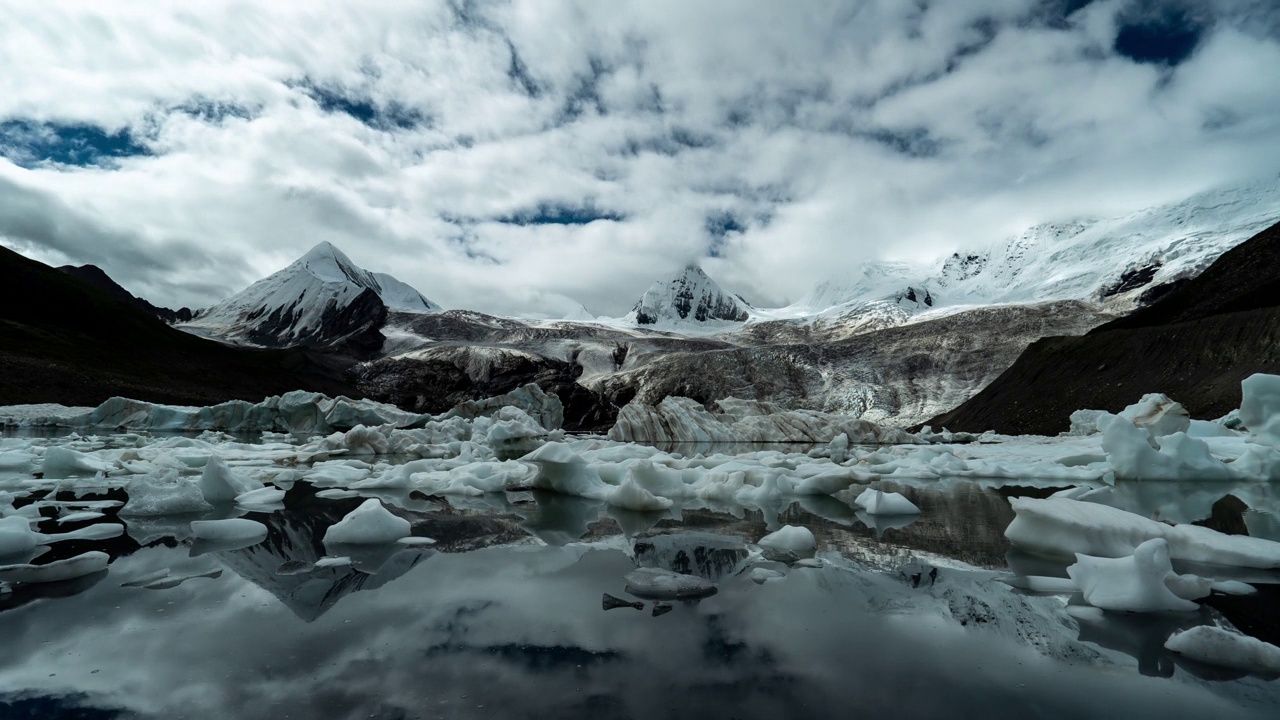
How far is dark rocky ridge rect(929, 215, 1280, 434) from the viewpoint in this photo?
1036 inches

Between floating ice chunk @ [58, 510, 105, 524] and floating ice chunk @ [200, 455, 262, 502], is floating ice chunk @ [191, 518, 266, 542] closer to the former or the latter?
floating ice chunk @ [58, 510, 105, 524]

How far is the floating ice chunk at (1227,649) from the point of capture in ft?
7.70

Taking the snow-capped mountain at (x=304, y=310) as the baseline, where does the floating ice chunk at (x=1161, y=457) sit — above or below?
below

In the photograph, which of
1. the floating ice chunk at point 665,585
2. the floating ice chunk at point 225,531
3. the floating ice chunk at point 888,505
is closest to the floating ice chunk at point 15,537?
the floating ice chunk at point 225,531

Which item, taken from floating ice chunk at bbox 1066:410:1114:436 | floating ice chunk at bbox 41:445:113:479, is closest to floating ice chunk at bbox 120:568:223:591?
floating ice chunk at bbox 41:445:113:479

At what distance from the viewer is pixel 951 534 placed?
17.6ft

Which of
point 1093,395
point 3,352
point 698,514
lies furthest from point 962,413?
point 3,352

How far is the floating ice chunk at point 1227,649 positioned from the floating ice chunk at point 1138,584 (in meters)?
0.48

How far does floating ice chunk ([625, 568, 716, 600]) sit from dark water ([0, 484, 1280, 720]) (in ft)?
0.31

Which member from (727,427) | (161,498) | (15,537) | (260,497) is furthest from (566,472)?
(727,427)

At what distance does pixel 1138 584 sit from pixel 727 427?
30.0 m

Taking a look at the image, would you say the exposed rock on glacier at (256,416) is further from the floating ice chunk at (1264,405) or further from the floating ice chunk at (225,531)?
the floating ice chunk at (1264,405)

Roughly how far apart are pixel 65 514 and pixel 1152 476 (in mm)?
14615

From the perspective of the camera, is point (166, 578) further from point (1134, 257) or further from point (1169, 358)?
point (1134, 257)
